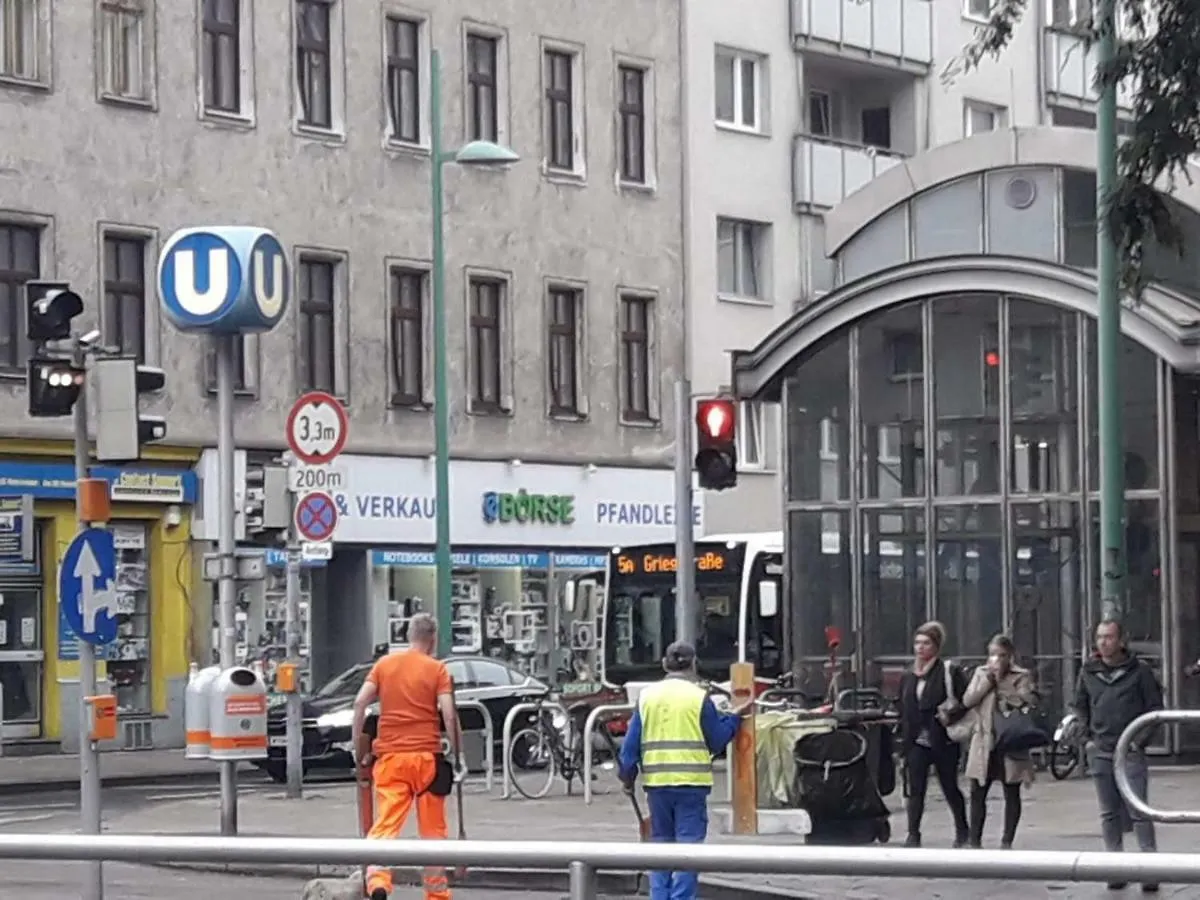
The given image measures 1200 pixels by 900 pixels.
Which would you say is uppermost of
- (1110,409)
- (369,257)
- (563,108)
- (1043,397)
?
(563,108)

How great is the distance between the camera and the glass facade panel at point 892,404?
98.0 feet

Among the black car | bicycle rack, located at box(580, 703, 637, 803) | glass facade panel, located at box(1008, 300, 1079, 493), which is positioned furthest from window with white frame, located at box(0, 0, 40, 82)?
bicycle rack, located at box(580, 703, 637, 803)

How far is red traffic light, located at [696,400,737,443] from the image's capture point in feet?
64.4

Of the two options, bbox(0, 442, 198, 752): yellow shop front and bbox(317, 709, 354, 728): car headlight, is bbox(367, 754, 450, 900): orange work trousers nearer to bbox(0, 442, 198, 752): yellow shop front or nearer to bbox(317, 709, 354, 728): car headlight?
Answer: bbox(317, 709, 354, 728): car headlight

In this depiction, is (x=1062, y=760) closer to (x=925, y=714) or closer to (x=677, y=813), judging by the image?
(x=925, y=714)

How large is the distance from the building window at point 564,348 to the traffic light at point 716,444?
25.5 metres

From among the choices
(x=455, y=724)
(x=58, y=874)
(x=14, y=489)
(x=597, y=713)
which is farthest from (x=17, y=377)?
(x=58, y=874)

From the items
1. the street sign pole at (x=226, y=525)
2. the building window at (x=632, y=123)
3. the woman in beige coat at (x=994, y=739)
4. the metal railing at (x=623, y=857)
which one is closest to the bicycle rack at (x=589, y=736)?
the street sign pole at (x=226, y=525)

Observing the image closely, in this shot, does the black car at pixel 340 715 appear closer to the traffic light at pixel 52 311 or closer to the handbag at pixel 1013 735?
→ the handbag at pixel 1013 735

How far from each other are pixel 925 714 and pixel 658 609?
16930 mm

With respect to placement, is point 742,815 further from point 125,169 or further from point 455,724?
point 125,169

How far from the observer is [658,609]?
36531 mm

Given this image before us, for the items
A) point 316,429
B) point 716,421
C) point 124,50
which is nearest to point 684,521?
point 716,421

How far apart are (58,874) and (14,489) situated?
3044 cm
